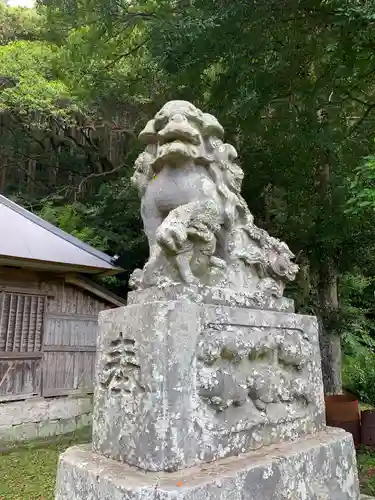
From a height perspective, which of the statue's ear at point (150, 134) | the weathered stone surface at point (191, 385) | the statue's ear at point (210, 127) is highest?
the statue's ear at point (210, 127)

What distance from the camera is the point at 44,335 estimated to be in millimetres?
7344

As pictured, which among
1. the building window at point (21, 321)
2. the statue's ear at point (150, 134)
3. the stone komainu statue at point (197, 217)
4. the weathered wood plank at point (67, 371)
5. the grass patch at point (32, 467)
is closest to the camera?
the stone komainu statue at point (197, 217)

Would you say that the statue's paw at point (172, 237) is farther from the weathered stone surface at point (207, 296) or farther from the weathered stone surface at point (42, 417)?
the weathered stone surface at point (42, 417)

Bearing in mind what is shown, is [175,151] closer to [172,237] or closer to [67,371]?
[172,237]

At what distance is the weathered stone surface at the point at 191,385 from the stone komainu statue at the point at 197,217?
269 millimetres

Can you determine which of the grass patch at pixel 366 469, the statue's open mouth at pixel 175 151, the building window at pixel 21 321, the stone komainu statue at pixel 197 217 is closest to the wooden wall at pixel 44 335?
the building window at pixel 21 321

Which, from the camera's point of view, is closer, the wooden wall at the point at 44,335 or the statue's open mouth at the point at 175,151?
the statue's open mouth at the point at 175,151

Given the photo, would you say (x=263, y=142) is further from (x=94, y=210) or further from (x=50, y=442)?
(x=50, y=442)

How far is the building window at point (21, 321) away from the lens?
6906 mm

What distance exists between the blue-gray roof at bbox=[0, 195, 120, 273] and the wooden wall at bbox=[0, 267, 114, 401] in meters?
0.85

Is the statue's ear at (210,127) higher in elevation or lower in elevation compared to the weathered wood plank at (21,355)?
higher

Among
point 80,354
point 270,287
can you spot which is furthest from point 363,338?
point 270,287

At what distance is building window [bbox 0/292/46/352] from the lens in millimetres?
6906

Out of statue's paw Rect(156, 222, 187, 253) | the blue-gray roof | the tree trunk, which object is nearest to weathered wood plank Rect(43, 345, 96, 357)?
the blue-gray roof
